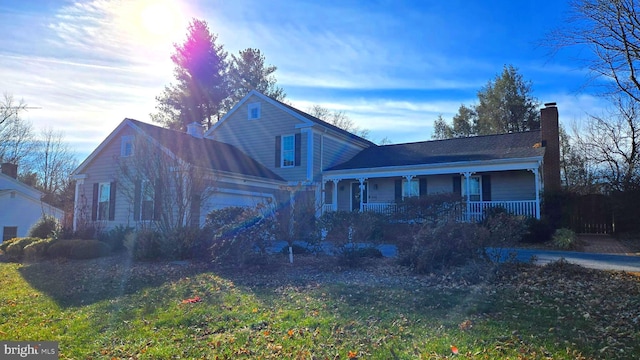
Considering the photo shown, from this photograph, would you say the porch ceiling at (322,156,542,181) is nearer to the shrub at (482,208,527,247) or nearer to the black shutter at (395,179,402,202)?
the black shutter at (395,179,402,202)

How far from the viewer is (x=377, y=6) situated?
9938mm

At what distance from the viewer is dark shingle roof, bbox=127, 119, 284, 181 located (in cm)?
1611

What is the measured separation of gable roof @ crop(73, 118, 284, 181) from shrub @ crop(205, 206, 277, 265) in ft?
20.1

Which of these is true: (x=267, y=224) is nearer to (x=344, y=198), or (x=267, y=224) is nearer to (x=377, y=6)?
(x=377, y=6)

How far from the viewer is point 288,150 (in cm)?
2006

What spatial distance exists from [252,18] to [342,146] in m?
12.2

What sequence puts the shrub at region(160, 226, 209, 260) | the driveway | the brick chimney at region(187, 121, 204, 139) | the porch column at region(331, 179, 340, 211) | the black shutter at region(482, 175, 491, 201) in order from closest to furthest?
the driveway, the shrub at region(160, 226, 209, 260), the black shutter at region(482, 175, 491, 201), the porch column at region(331, 179, 340, 211), the brick chimney at region(187, 121, 204, 139)

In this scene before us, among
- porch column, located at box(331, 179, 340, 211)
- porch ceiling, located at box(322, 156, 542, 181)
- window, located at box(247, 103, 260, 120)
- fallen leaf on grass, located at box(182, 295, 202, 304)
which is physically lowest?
fallen leaf on grass, located at box(182, 295, 202, 304)

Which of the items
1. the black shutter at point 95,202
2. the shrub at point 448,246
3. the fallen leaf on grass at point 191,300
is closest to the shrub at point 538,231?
the shrub at point 448,246

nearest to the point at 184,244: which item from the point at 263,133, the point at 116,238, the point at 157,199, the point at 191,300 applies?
the point at 157,199

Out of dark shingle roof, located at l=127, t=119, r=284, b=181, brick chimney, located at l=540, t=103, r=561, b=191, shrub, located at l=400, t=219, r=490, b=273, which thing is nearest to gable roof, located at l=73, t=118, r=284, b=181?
dark shingle roof, located at l=127, t=119, r=284, b=181

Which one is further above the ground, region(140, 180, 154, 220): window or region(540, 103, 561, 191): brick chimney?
region(540, 103, 561, 191): brick chimney

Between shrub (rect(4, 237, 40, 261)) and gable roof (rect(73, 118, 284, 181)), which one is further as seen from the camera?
gable roof (rect(73, 118, 284, 181))

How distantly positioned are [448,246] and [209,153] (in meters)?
12.9
